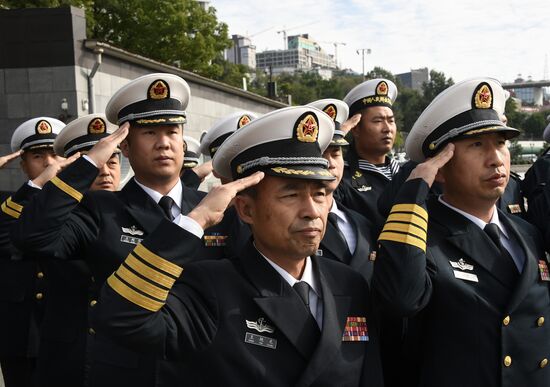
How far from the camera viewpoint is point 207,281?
2.38 meters

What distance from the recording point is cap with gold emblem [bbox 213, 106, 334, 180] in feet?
8.19

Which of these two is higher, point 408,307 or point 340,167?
point 340,167

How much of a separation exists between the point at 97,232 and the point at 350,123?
96.6 inches

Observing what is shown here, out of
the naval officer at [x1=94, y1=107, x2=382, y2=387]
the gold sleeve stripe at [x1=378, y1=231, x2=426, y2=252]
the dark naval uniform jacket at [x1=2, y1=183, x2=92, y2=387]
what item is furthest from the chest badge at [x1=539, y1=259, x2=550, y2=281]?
the dark naval uniform jacket at [x1=2, y1=183, x2=92, y2=387]

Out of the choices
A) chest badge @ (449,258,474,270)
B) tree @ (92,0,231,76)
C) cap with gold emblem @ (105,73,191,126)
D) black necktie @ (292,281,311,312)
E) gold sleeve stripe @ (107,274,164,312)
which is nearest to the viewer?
gold sleeve stripe @ (107,274,164,312)

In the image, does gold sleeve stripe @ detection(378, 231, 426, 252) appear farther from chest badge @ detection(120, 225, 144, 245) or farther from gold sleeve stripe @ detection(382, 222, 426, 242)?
chest badge @ detection(120, 225, 144, 245)

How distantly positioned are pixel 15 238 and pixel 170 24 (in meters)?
30.7

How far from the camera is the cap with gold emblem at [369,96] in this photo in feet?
18.6

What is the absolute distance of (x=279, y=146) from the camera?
8.41ft

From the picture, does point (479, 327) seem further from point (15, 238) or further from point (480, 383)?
point (15, 238)

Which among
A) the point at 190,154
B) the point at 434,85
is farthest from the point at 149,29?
the point at 434,85

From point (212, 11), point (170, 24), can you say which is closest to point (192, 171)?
point (170, 24)

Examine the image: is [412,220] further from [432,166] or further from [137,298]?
[137,298]

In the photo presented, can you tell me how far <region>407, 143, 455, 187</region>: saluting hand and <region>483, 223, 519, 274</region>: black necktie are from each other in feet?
1.18
